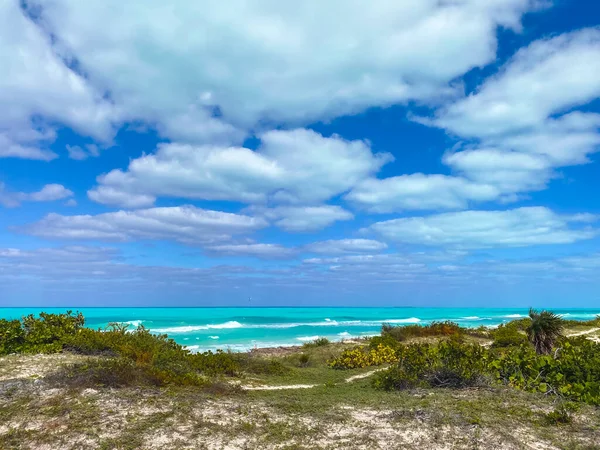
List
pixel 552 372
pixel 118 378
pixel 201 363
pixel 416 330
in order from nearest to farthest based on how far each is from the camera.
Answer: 1. pixel 118 378
2. pixel 552 372
3. pixel 201 363
4. pixel 416 330

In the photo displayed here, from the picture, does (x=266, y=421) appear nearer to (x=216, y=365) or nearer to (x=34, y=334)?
(x=216, y=365)

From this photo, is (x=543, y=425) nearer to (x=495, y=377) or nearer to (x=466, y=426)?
(x=466, y=426)

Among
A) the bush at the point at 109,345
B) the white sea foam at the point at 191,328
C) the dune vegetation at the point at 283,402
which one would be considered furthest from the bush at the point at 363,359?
the white sea foam at the point at 191,328

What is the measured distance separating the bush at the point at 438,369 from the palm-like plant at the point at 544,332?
4.92 m

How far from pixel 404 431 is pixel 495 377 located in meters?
5.26

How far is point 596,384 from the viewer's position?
9805mm

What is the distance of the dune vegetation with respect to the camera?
7.29 metres

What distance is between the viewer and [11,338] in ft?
48.9

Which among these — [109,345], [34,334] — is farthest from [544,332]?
[34,334]

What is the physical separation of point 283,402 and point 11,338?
34.6 feet

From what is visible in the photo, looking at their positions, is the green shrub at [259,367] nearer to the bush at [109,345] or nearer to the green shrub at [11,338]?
the bush at [109,345]

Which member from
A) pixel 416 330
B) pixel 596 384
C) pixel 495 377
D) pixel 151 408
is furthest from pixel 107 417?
pixel 416 330

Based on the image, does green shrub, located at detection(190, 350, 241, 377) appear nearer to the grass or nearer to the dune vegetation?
the dune vegetation

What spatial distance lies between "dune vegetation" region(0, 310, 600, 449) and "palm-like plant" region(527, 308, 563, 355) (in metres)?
4.09
